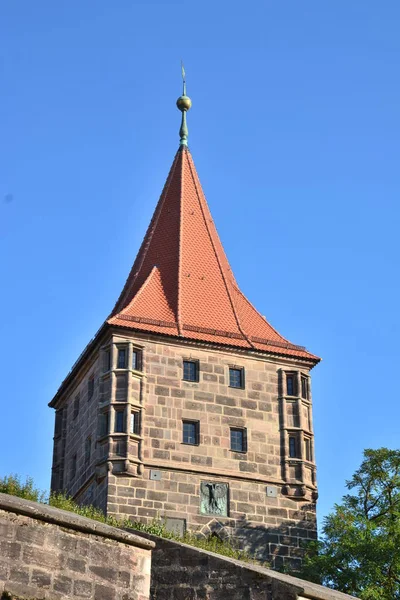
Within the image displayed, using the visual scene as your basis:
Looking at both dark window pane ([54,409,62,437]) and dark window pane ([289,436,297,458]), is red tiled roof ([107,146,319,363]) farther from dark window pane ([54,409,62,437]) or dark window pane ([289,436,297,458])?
dark window pane ([54,409,62,437])

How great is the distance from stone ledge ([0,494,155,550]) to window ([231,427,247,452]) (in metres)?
17.4

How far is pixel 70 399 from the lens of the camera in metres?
38.8

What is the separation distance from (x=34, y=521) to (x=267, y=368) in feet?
69.7

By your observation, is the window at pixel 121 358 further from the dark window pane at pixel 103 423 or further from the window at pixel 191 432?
the window at pixel 191 432

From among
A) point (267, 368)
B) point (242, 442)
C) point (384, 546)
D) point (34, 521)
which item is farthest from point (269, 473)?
point (34, 521)

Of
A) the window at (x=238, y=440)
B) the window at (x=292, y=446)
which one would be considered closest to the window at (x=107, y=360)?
the window at (x=238, y=440)

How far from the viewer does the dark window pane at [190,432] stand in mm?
34625

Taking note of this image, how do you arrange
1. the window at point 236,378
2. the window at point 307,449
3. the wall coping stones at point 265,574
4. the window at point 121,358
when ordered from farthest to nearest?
→ 1. the window at point 236,378
2. the window at point 307,449
3. the window at point 121,358
4. the wall coping stones at point 265,574

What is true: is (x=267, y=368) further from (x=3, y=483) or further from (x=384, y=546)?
(x=3, y=483)

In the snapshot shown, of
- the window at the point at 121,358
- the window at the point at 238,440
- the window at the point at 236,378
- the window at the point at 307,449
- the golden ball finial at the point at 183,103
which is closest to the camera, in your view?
the window at the point at 121,358

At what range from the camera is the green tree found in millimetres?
29984

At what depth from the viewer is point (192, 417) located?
1375 inches

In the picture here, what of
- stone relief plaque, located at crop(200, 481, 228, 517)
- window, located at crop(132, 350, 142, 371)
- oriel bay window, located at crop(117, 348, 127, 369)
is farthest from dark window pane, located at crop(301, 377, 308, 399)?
oriel bay window, located at crop(117, 348, 127, 369)

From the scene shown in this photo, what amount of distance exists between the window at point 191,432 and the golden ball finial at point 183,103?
15049 millimetres
